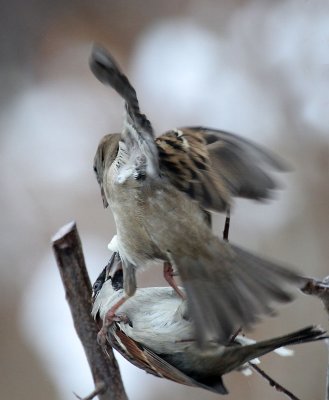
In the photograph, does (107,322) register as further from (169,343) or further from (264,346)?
(264,346)

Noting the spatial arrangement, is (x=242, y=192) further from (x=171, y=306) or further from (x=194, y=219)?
(x=171, y=306)

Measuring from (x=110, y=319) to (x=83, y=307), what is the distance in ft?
0.15

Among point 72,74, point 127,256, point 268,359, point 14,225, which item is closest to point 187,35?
point 72,74

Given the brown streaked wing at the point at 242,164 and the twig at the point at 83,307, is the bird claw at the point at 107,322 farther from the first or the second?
the brown streaked wing at the point at 242,164

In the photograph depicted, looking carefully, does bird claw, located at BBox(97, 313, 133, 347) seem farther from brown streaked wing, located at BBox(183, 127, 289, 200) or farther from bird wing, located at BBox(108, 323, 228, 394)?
brown streaked wing, located at BBox(183, 127, 289, 200)

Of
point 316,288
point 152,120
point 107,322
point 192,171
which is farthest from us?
point 152,120

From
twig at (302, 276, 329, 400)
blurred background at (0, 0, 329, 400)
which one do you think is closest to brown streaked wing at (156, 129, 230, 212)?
twig at (302, 276, 329, 400)

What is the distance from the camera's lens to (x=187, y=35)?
2.13 m

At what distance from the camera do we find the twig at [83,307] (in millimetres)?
975

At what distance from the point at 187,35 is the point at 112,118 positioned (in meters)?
0.34

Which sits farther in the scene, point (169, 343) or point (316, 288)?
point (169, 343)

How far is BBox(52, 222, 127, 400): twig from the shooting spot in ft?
3.20

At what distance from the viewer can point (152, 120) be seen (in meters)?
2.15

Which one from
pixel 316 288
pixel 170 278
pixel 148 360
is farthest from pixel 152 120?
pixel 316 288
